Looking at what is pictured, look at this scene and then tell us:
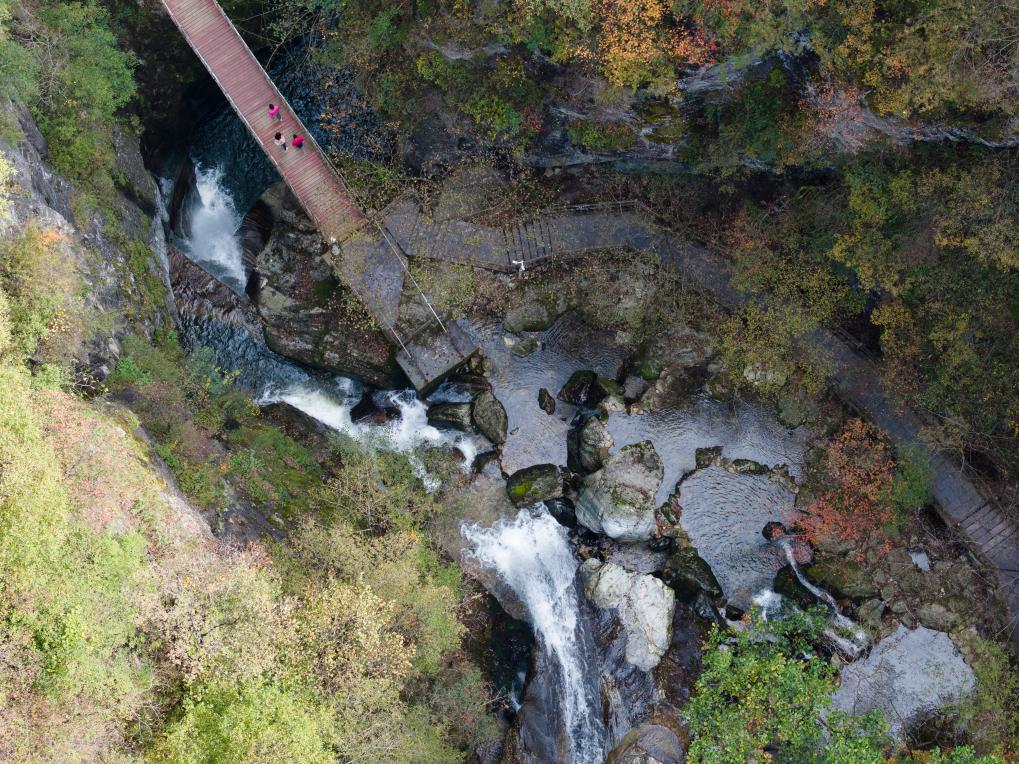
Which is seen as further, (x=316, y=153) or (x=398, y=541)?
(x=316, y=153)

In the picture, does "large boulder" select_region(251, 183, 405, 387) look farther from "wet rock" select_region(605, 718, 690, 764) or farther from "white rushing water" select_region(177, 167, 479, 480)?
"wet rock" select_region(605, 718, 690, 764)

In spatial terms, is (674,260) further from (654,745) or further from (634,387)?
Result: (654,745)

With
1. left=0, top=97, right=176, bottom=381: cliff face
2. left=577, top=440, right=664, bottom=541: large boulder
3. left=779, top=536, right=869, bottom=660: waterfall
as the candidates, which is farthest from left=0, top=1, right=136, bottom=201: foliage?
left=779, top=536, right=869, bottom=660: waterfall

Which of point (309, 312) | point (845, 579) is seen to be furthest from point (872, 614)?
point (309, 312)

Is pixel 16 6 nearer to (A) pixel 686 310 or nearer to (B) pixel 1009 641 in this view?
(A) pixel 686 310

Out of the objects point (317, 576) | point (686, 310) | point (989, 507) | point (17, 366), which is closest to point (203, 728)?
point (317, 576)

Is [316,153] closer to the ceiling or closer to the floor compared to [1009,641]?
closer to the ceiling
